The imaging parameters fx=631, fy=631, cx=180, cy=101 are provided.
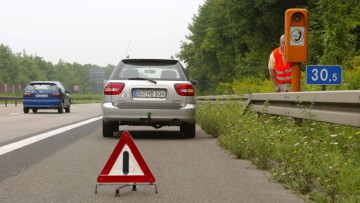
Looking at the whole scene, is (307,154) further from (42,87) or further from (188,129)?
(42,87)

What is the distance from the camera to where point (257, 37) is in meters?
44.2

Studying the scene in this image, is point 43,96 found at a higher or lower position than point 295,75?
lower

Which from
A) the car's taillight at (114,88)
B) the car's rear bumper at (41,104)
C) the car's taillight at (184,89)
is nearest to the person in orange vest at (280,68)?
the car's taillight at (184,89)

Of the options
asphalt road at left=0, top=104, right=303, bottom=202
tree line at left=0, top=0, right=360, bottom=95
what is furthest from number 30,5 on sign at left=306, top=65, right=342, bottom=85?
tree line at left=0, top=0, right=360, bottom=95

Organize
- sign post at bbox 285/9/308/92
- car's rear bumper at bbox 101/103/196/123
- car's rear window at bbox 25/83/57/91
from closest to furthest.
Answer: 1. sign post at bbox 285/9/308/92
2. car's rear bumper at bbox 101/103/196/123
3. car's rear window at bbox 25/83/57/91

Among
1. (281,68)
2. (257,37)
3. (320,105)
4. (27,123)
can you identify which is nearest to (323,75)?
(281,68)

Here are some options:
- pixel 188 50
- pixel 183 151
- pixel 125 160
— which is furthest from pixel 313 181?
pixel 188 50

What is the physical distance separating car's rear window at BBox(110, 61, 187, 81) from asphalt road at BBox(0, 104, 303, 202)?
1.57 meters

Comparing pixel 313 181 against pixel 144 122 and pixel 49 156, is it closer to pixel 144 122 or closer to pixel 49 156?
pixel 49 156

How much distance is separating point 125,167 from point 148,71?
6.43 metres

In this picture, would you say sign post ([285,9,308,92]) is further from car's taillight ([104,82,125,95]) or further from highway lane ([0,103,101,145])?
highway lane ([0,103,101,145])

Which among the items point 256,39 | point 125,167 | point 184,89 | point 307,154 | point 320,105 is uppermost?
point 256,39

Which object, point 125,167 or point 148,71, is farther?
point 148,71

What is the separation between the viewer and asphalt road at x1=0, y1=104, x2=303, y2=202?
5.86 m
